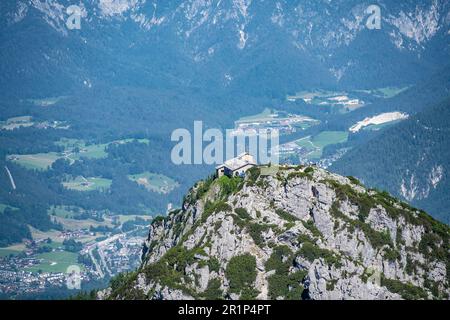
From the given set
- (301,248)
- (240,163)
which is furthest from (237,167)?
(301,248)

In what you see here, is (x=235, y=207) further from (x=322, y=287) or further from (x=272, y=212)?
(x=322, y=287)

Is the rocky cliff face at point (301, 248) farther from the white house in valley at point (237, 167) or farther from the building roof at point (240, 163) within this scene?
the building roof at point (240, 163)

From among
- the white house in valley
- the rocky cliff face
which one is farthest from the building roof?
the rocky cliff face

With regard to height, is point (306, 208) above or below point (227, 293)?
above

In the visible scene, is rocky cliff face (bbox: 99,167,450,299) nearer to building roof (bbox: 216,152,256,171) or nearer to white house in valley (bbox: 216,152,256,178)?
white house in valley (bbox: 216,152,256,178)
